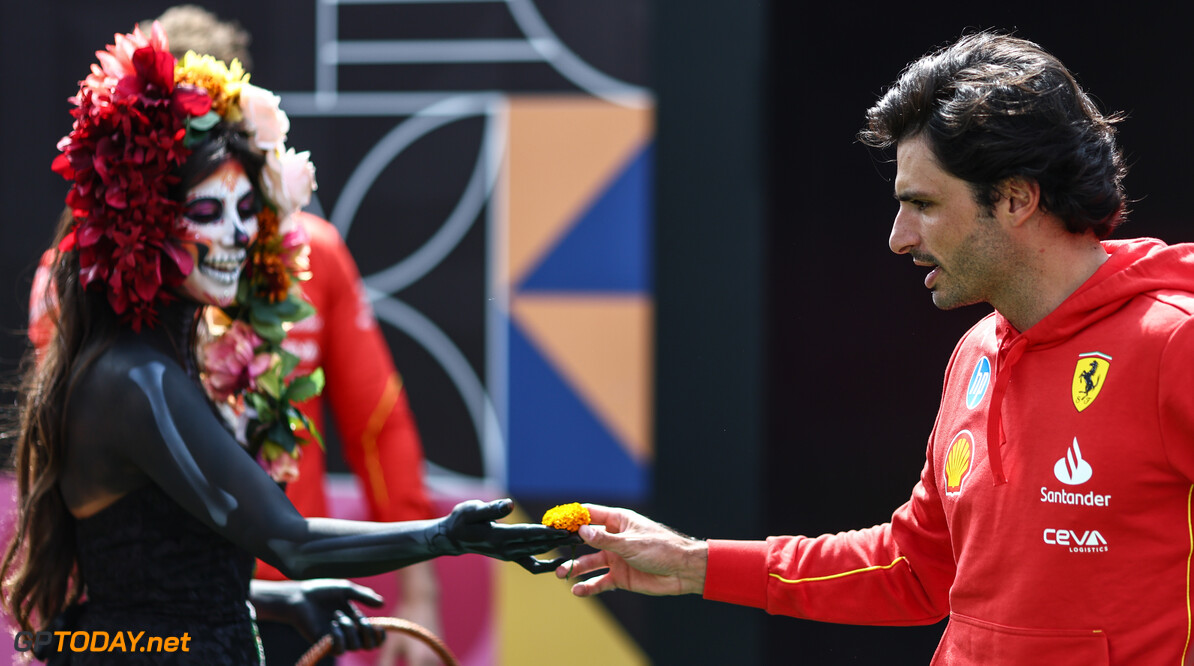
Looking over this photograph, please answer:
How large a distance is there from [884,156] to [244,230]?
214 cm

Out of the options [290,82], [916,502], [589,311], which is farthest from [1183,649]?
[290,82]

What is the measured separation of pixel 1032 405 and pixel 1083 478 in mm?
143

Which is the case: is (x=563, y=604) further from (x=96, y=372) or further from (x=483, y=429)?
(x=96, y=372)

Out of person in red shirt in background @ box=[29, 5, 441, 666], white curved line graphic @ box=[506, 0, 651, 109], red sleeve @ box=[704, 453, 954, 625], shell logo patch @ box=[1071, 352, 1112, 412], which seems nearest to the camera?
shell logo patch @ box=[1071, 352, 1112, 412]

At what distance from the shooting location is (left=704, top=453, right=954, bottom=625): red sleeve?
7.23ft

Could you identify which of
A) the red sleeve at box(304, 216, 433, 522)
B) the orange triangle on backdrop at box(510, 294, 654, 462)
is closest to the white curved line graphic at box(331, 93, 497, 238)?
the orange triangle on backdrop at box(510, 294, 654, 462)

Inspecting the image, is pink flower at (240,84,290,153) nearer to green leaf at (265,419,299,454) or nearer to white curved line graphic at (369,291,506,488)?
green leaf at (265,419,299,454)

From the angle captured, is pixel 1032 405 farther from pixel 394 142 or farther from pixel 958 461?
pixel 394 142

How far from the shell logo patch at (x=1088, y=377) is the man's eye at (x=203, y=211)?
58.8 inches

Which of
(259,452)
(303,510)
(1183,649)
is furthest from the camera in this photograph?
(303,510)

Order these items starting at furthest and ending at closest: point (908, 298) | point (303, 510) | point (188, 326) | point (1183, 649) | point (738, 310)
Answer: point (738, 310), point (908, 298), point (303, 510), point (188, 326), point (1183, 649)

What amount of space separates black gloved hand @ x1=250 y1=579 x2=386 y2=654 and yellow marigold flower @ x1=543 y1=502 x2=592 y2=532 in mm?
536

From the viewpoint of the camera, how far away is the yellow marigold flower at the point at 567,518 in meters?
2.16

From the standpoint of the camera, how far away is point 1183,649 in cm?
177
